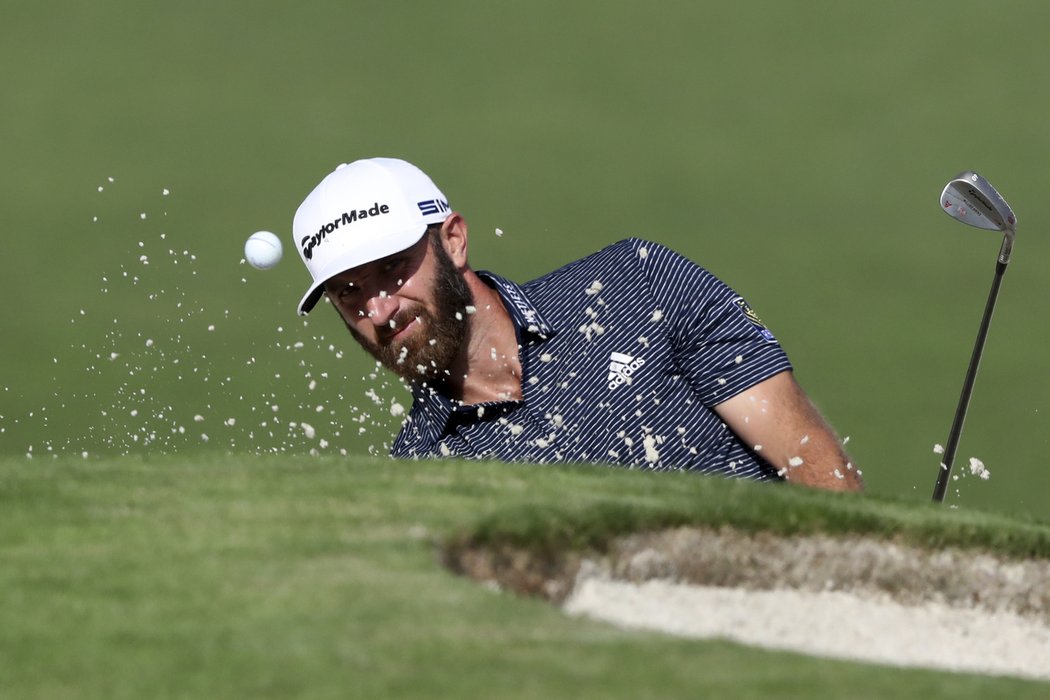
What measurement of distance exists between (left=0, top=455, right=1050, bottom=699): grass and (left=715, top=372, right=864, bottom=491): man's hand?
0.80 metres

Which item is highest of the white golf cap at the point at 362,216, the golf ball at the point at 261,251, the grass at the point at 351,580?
the golf ball at the point at 261,251

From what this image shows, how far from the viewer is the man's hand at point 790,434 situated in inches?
152

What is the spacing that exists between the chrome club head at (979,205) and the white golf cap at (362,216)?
1684 mm

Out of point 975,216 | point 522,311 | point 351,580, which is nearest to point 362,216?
point 522,311

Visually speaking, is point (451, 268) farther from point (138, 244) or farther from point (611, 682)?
point (138, 244)

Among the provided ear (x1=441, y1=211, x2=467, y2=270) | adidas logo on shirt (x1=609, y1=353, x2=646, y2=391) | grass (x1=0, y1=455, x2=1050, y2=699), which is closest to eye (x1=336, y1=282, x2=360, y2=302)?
ear (x1=441, y1=211, x2=467, y2=270)

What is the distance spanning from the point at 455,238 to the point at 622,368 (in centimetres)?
67

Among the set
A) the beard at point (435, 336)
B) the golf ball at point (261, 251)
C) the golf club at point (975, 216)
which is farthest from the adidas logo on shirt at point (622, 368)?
the golf ball at point (261, 251)

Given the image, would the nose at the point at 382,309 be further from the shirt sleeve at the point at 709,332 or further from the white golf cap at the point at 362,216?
the shirt sleeve at the point at 709,332

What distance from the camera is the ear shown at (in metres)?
4.30

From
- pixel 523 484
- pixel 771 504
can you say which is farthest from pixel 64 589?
pixel 771 504

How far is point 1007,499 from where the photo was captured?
25.6 ft

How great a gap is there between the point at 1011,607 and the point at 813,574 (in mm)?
430

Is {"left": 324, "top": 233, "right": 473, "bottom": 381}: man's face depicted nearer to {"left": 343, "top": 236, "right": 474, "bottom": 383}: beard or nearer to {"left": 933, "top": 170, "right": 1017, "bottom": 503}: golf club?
{"left": 343, "top": 236, "right": 474, "bottom": 383}: beard
